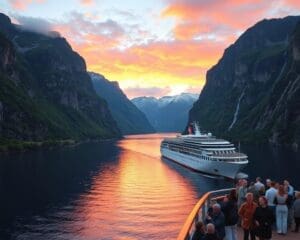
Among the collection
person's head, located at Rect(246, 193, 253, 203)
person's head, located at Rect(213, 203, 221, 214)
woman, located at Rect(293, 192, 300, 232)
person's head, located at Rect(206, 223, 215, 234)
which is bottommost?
woman, located at Rect(293, 192, 300, 232)

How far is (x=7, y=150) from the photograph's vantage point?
176625 millimetres

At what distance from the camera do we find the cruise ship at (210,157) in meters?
98.1

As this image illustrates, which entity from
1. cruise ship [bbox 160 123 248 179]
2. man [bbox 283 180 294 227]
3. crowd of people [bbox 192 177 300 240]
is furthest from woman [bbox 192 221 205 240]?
cruise ship [bbox 160 123 248 179]

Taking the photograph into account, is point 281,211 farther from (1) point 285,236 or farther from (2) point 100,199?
(2) point 100,199

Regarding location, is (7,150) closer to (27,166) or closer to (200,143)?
(27,166)

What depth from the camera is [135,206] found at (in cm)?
6656

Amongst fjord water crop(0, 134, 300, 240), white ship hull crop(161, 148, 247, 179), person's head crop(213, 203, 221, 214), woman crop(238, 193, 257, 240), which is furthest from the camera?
white ship hull crop(161, 148, 247, 179)

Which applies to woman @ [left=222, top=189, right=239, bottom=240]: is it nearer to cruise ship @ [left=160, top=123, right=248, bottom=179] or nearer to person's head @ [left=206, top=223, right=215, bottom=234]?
person's head @ [left=206, top=223, right=215, bottom=234]

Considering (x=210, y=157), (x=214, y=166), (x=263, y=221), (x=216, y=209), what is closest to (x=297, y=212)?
(x=263, y=221)

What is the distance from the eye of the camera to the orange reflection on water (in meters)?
50.0

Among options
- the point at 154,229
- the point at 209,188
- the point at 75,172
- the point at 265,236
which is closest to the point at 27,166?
the point at 75,172

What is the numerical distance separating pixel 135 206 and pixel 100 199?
26.8 feet

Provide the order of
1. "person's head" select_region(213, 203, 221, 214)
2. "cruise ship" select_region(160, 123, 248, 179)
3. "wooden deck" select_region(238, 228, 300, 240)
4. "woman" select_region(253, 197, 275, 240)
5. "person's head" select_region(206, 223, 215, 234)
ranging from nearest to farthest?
"person's head" select_region(206, 223, 215, 234)
"person's head" select_region(213, 203, 221, 214)
"woman" select_region(253, 197, 275, 240)
"wooden deck" select_region(238, 228, 300, 240)
"cruise ship" select_region(160, 123, 248, 179)

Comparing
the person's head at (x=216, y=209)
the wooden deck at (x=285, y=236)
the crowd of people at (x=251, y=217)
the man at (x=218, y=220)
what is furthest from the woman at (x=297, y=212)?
the person's head at (x=216, y=209)
